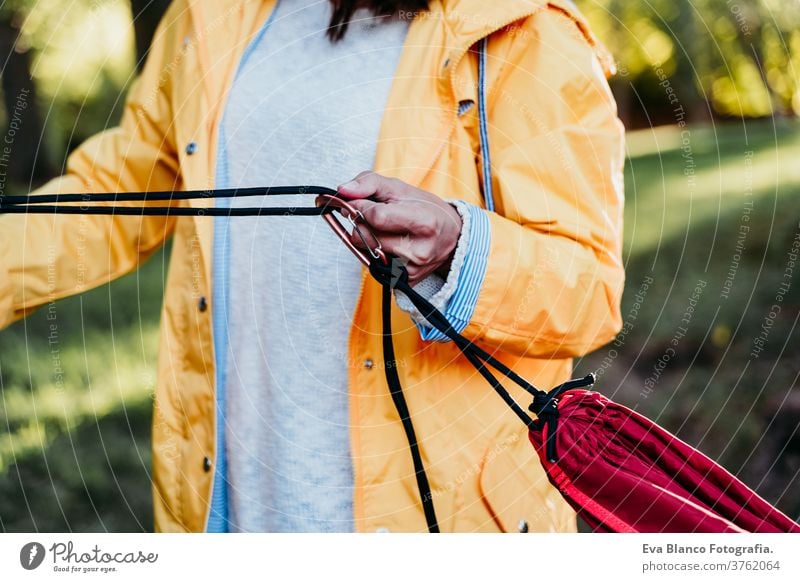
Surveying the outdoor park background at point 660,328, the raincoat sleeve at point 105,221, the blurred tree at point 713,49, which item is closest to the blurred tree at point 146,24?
the outdoor park background at point 660,328

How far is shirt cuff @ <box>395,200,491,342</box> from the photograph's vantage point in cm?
72

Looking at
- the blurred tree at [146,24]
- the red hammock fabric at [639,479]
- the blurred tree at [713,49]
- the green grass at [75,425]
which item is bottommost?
the green grass at [75,425]

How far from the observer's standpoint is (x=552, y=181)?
2.54 ft

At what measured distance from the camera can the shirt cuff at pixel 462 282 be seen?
28.3 inches

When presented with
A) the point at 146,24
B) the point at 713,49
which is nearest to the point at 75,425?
the point at 146,24

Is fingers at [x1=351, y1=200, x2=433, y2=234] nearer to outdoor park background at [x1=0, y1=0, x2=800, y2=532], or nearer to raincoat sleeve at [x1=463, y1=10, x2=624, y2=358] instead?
raincoat sleeve at [x1=463, y1=10, x2=624, y2=358]

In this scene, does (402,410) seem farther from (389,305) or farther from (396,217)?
(396,217)

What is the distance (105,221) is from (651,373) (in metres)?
1.59

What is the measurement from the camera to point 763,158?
312cm

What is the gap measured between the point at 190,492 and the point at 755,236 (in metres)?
1.88

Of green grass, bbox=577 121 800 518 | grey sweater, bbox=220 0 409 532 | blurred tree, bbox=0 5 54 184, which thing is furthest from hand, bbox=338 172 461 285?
blurred tree, bbox=0 5 54 184

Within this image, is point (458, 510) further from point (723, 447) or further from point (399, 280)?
point (723, 447)

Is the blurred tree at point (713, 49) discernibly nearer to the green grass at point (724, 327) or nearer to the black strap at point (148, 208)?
the green grass at point (724, 327)
